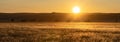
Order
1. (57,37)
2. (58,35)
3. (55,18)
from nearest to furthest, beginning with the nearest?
1. (57,37)
2. (58,35)
3. (55,18)

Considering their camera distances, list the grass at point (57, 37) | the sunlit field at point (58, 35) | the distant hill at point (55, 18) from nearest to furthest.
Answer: the grass at point (57, 37) → the sunlit field at point (58, 35) → the distant hill at point (55, 18)

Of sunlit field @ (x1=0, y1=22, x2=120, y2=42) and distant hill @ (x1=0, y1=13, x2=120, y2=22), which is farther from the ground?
sunlit field @ (x1=0, y1=22, x2=120, y2=42)

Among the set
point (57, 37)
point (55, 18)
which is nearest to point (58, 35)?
point (57, 37)

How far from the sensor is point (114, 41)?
22.1 metres

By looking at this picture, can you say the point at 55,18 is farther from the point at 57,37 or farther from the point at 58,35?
the point at 57,37

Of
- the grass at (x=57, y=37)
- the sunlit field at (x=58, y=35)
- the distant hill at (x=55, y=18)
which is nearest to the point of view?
the grass at (x=57, y=37)

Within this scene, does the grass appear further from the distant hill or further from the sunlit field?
the distant hill

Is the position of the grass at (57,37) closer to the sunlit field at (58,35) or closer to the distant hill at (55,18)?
the sunlit field at (58,35)

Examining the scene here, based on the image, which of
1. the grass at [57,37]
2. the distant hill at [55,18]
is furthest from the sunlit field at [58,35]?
the distant hill at [55,18]

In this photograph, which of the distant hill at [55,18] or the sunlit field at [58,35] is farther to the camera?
the distant hill at [55,18]

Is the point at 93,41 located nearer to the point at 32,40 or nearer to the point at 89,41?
the point at 89,41

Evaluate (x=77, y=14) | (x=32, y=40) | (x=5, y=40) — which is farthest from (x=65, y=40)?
(x=77, y=14)

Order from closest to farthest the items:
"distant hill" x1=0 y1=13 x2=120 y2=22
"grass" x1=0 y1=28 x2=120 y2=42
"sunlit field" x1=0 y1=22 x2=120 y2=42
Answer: "grass" x1=0 y1=28 x2=120 y2=42 → "sunlit field" x1=0 y1=22 x2=120 y2=42 → "distant hill" x1=0 y1=13 x2=120 y2=22

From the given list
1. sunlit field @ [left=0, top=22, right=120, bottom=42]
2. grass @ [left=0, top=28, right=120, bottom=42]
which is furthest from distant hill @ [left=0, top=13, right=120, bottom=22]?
grass @ [left=0, top=28, right=120, bottom=42]
